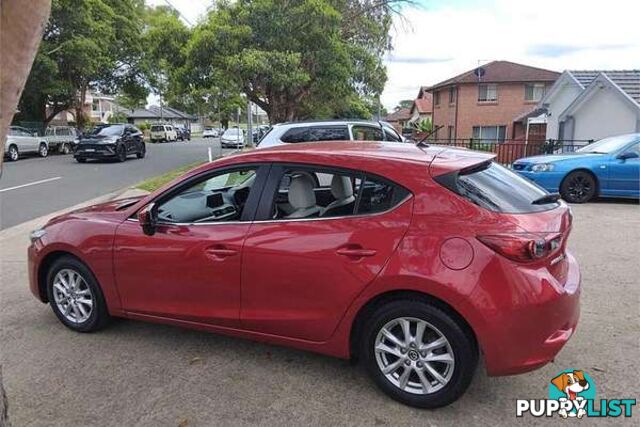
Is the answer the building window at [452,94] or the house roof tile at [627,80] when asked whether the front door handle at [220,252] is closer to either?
the house roof tile at [627,80]

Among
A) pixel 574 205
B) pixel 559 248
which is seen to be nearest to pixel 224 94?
pixel 574 205

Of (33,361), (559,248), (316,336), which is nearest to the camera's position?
(559,248)

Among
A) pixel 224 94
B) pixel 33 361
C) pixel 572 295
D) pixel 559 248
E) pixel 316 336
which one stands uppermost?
pixel 224 94

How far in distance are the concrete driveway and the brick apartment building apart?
3253 centimetres

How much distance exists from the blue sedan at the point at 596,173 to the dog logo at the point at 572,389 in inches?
293

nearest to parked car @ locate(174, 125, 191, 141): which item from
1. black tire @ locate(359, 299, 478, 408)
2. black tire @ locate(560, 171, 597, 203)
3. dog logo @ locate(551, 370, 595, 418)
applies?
black tire @ locate(560, 171, 597, 203)

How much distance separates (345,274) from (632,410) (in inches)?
75.9

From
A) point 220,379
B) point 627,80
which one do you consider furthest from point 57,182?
point 627,80

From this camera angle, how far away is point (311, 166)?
11.3 feet

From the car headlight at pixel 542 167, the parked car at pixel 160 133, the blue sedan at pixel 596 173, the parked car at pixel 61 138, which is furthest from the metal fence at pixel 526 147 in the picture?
the parked car at pixel 160 133

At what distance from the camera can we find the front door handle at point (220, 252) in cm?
346

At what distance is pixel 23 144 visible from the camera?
22.6 m

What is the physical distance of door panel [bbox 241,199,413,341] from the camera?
3.10 metres

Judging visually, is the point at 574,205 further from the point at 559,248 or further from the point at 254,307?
the point at 254,307
